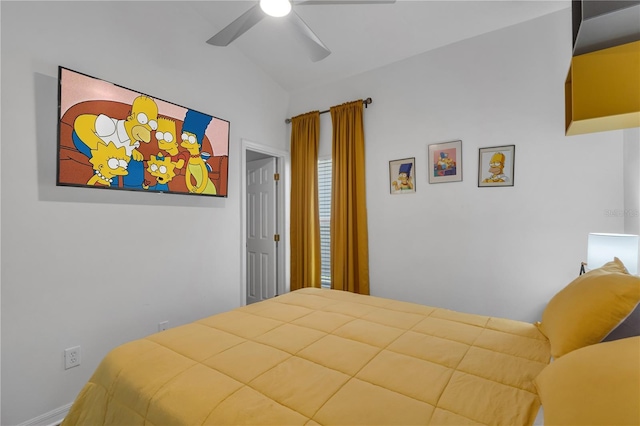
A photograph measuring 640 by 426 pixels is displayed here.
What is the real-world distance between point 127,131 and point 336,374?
223 centimetres

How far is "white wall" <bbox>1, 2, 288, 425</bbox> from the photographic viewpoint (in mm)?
1791

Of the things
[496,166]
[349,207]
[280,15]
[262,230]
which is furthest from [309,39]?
[262,230]

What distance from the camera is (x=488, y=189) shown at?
2682mm

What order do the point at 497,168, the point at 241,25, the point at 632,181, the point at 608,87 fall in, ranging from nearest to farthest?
the point at 608,87 < the point at 241,25 < the point at 632,181 < the point at 497,168

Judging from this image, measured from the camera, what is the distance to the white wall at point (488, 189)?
2.34 meters

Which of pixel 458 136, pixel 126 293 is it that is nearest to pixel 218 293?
pixel 126 293

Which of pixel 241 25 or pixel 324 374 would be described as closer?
pixel 324 374

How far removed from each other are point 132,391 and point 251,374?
46 centimetres

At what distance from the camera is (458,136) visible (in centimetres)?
283

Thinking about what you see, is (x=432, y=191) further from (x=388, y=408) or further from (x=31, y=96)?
(x=31, y=96)

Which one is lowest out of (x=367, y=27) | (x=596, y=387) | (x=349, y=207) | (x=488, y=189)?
(x=596, y=387)

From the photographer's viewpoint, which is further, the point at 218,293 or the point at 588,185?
the point at 218,293

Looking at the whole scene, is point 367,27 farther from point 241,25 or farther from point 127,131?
point 127,131

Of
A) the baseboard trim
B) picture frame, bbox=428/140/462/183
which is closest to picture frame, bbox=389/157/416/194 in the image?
picture frame, bbox=428/140/462/183
